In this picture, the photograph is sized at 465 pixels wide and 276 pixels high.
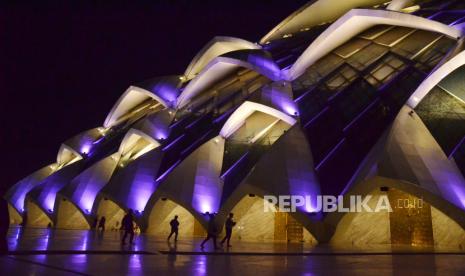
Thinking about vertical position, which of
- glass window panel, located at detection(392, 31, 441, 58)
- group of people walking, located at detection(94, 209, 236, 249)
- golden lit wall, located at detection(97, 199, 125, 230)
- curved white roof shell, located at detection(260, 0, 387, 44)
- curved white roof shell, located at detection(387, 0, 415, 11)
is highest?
curved white roof shell, located at detection(260, 0, 387, 44)

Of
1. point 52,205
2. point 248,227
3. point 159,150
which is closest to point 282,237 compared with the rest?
point 248,227

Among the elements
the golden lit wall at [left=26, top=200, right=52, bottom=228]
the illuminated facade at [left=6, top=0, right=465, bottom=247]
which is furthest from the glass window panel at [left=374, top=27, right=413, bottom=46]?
the golden lit wall at [left=26, top=200, right=52, bottom=228]

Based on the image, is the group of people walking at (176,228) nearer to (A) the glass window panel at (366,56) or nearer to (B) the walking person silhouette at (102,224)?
(B) the walking person silhouette at (102,224)

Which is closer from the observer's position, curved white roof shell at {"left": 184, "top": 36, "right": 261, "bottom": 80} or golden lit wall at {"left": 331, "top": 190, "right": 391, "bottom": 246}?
golden lit wall at {"left": 331, "top": 190, "right": 391, "bottom": 246}

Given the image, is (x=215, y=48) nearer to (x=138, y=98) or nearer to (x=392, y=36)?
(x=138, y=98)

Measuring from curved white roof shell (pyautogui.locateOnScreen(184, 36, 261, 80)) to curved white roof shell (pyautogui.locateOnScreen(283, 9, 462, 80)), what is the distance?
22.3 ft

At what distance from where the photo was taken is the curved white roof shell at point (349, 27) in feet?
60.9

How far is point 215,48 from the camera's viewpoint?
97.0 ft

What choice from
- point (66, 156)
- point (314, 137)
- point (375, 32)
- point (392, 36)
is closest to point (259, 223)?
point (314, 137)

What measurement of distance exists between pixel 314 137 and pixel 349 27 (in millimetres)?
7258

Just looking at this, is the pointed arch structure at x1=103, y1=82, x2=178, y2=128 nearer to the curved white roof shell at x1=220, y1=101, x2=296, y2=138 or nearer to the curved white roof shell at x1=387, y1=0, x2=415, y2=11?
the curved white roof shell at x1=220, y1=101, x2=296, y2=138

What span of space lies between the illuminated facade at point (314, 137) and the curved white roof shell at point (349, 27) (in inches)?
3.1

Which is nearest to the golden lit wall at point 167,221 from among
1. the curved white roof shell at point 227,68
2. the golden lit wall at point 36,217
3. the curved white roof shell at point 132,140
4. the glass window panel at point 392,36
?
the curved white roof shell at point 132,140

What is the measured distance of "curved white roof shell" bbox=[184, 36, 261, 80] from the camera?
93.2 feet
